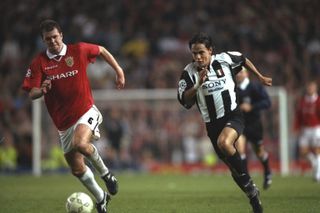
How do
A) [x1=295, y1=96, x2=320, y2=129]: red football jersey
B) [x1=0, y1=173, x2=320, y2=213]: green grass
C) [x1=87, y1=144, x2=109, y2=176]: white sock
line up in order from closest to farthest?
[x1=87, y1=144, x2=109, y2=176]: white sock
[x1=0, y1=173, x2=320, y2=213]: green grass
[x1=295, y1=96, x2=320, y2=129]: red football jersey

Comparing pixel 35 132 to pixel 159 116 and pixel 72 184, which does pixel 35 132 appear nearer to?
pixel 159 116

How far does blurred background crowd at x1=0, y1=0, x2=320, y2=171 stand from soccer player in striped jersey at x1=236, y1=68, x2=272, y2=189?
723 cm

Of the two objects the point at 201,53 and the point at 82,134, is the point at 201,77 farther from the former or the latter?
the point at 82,134

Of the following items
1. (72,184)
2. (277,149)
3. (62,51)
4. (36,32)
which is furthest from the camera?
(36,32)

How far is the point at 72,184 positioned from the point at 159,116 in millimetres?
6325

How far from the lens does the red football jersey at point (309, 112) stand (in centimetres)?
1876

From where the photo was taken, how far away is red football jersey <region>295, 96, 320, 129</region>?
18759mm

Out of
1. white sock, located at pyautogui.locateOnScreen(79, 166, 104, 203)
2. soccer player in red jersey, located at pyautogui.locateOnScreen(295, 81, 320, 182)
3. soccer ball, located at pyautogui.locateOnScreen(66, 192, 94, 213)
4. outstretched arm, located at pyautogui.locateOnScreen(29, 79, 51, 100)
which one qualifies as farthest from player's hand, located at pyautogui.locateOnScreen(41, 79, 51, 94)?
soccer player in red jersey, located at pyautogui.locateOnScreen(295, 81, 320, 182)

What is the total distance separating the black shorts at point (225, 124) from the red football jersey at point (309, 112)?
29.2 feet

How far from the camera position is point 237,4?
26.1 m

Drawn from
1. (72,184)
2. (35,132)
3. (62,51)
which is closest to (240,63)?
(62,51)

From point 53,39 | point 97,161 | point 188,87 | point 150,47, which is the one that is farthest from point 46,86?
point 150,47

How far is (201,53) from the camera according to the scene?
9953 mm

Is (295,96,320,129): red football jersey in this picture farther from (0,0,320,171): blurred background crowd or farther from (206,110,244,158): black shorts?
(206,110,244,158): black shorts
